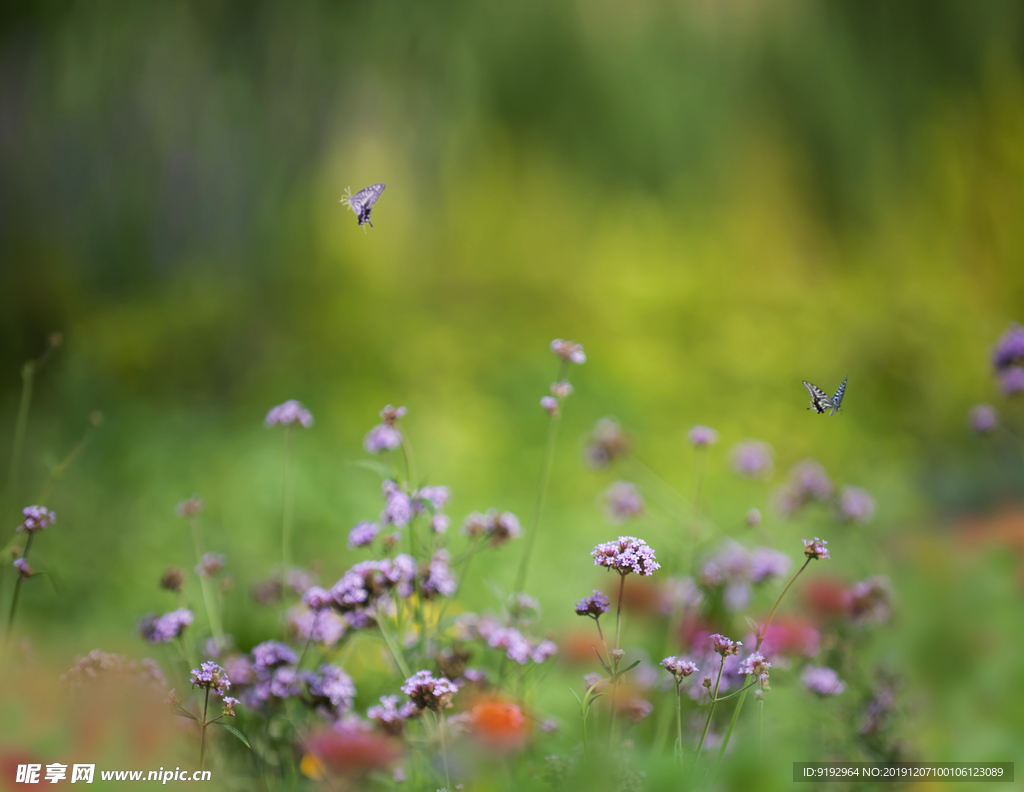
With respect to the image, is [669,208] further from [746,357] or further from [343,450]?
[343,450]

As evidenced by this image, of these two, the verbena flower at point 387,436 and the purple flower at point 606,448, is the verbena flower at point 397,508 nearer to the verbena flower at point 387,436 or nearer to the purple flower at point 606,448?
the verbena flower at point 387,436

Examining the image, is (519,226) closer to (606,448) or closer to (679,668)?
(606,448)

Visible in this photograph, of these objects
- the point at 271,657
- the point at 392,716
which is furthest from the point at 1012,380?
the point at 271,657

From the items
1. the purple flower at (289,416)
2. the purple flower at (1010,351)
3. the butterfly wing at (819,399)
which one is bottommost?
the butterfly wing at (819,399)

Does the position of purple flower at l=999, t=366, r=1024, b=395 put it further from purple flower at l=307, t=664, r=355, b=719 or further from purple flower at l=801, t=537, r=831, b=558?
purple flower at l=307, t=664, r=355, b=719

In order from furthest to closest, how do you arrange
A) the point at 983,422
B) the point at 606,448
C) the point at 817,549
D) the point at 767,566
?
the point at 606,448
the point at 983,422
the point at 767,566
the point at 817,549

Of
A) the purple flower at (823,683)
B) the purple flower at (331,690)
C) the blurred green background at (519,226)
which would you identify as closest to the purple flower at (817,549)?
the purple flower at (823,683)

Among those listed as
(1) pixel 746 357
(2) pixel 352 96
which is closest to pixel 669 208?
(1) pixel 746 357
